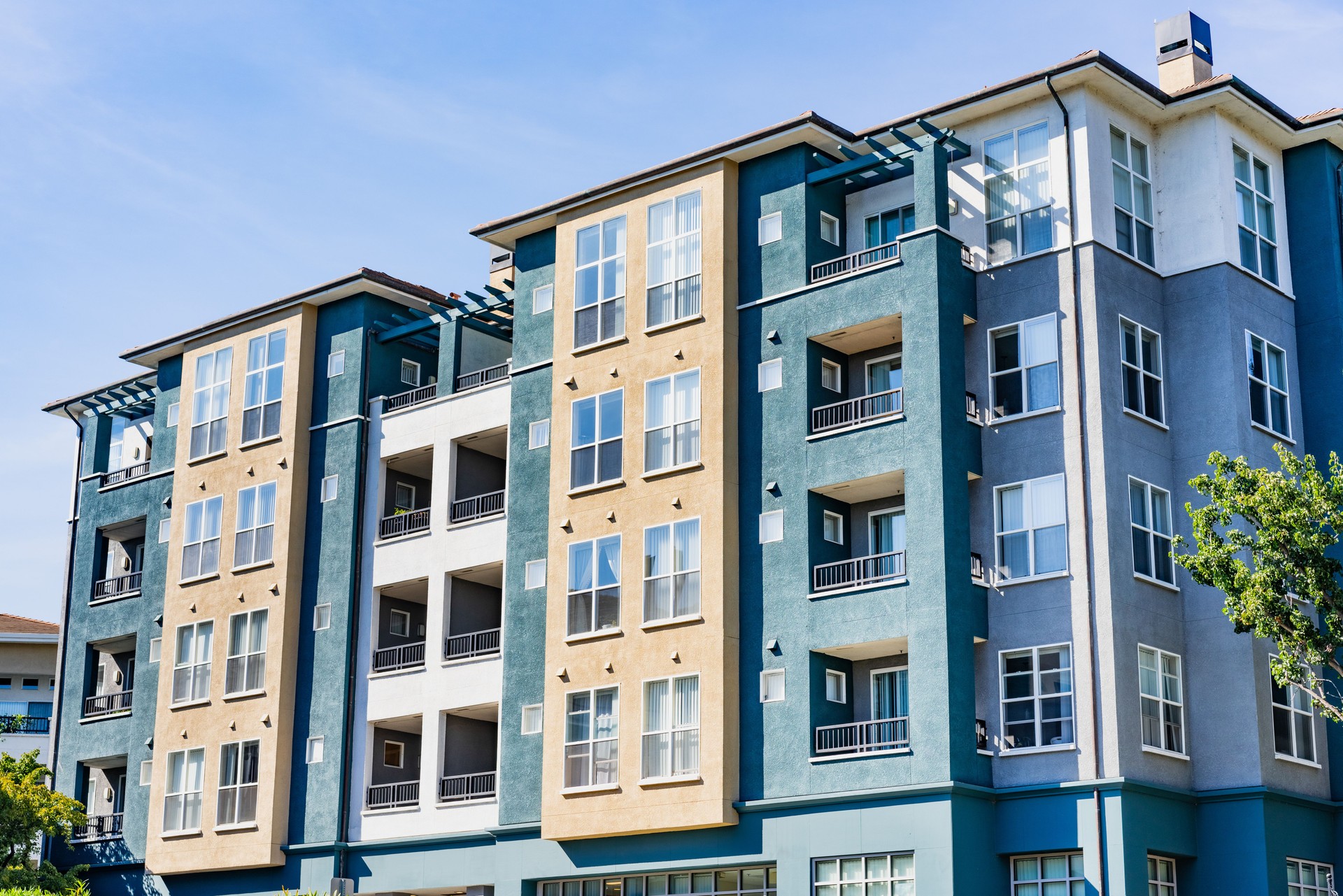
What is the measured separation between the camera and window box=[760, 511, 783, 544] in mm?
37250

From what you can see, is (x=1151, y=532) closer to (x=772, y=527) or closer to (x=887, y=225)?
(x=772, y=527)

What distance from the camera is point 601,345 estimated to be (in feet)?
134

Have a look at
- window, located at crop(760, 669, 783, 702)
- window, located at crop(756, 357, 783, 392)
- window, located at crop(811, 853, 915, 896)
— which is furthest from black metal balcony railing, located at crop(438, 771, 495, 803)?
window, located at crop(756, 357, 783, 392)

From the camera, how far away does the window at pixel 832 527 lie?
123 feet

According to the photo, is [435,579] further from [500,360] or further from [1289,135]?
[1289,135]

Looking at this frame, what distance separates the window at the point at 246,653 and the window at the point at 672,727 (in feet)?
42.3

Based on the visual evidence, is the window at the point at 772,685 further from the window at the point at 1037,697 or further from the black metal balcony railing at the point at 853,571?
the window at the point at 1037,697

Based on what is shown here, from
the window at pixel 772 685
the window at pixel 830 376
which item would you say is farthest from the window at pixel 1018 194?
the window at pixel 772 685

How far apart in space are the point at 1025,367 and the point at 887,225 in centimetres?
510

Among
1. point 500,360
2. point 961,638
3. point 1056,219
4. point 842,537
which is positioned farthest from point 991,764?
point 500,360

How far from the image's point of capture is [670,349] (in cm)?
3941

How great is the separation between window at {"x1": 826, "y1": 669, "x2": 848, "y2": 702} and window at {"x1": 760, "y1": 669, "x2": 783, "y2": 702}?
954 mm

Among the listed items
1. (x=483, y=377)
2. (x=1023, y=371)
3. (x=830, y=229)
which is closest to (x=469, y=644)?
(x=483, y=377)

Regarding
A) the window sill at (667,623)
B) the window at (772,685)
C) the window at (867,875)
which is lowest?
the window at (867,875)
